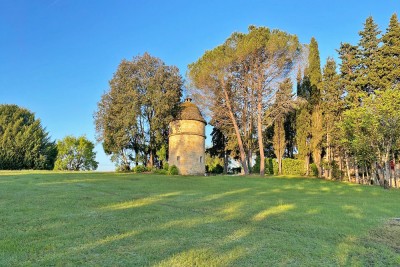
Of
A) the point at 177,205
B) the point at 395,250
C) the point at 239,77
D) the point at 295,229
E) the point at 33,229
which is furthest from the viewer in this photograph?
the point at 239,77

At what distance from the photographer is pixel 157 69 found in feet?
104

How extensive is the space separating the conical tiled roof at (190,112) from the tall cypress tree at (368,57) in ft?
49.0

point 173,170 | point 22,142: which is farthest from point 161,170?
point 22,142

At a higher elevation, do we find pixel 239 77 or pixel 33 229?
pixel 239 77

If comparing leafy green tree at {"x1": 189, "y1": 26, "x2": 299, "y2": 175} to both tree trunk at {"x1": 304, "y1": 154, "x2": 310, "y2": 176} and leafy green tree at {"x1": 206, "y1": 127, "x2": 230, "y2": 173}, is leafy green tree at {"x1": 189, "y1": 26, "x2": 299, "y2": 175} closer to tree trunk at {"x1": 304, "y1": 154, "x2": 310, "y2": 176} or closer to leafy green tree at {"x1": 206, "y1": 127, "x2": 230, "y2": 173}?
tree trunk at {"x1": 304, "y1": 154, "x2": 310, "y2": 176}

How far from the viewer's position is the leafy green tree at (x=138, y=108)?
97.5 feet

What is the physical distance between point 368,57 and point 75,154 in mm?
42176

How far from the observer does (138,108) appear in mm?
30094

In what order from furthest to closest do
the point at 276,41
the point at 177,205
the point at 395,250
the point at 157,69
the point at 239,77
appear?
the point at 157,69 → the point at 239,77 → the point at 276,41 → the point at 177,205 → the point at 395,250

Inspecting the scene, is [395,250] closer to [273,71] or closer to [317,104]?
[273,71]

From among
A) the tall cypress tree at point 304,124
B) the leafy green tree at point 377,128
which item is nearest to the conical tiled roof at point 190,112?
the tall cypress tree at point 304,124

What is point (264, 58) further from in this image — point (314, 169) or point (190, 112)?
point (314, 169)

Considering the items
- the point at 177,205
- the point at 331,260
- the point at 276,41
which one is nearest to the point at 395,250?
the point at 331,260

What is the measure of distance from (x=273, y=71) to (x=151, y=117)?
1322 centimetres
